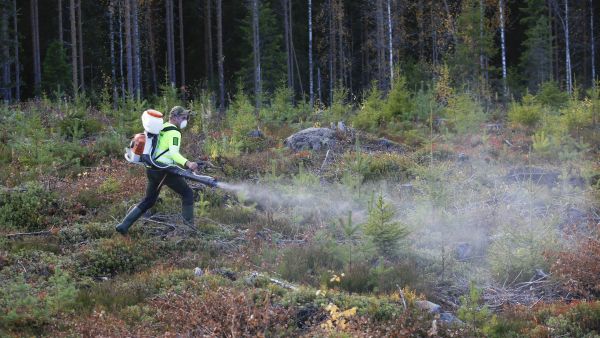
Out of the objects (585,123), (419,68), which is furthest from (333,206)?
(419,68)

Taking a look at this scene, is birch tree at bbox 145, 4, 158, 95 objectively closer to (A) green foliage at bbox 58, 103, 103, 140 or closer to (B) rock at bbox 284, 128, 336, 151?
(A) green foliage at bbox 58, 103, 103, 140

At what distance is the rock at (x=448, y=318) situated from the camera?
22.9ft

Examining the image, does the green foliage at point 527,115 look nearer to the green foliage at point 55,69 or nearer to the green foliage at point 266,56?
the green foliage at point 266,56

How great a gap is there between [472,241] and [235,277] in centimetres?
415

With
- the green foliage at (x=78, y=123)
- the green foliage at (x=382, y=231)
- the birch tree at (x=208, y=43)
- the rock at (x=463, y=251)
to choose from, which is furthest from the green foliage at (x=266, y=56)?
the green foliage at (x=382, y=231)

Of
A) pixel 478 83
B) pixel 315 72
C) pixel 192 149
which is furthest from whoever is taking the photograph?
pixel 315 72

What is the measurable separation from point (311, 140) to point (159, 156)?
732 centimetres

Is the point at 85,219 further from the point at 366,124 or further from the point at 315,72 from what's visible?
the point at 315,72

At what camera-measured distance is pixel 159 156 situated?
31.2ft

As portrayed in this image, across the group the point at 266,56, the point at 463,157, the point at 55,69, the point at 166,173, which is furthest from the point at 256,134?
the point at 266,56

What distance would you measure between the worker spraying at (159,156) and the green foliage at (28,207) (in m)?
1.71

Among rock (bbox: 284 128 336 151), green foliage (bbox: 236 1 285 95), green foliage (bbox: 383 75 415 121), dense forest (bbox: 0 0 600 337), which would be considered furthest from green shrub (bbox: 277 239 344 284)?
green foliage (bbox: 236 1 285 95)

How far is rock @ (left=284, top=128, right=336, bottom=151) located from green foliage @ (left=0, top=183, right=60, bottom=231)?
691 centimetres

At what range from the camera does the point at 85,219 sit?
10.8 m
